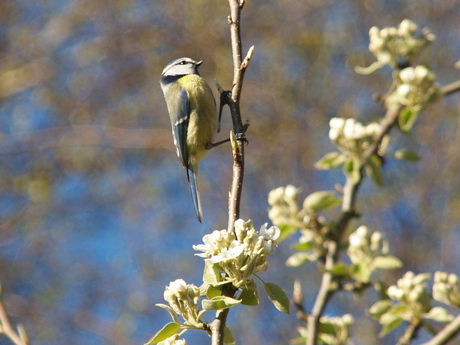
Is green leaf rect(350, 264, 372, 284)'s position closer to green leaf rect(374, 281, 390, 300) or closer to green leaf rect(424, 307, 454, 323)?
green leaf rect(374, 281, 390, 300)

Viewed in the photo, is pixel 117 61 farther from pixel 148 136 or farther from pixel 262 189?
pixel 262 189

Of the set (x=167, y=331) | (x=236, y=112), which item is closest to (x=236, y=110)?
(x=236, y=112)

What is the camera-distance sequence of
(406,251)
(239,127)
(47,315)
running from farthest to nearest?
1. (47,315)
2. (406,251)
3. (239,127)

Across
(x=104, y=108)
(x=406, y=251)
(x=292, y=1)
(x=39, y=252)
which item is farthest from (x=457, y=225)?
(x=39, y=252)

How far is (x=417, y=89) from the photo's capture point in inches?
70.2

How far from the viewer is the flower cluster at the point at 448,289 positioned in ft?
5.18

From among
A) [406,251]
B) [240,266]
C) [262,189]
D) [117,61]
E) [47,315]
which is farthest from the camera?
[117,61]

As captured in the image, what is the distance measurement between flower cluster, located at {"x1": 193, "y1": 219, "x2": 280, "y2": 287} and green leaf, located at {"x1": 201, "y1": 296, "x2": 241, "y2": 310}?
0.04 m

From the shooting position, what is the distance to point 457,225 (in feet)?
18.3

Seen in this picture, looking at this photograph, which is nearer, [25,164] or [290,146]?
[290,146]

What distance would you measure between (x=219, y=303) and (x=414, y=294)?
746 mm

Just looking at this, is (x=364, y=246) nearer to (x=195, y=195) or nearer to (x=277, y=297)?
(x=277, y=297)

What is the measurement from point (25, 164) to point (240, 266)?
5.96 metres

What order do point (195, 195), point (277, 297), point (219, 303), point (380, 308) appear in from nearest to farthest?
1. point (219, 303)
2. point (277, 297)
3. point (380, 308)
4. point (195, 195)
